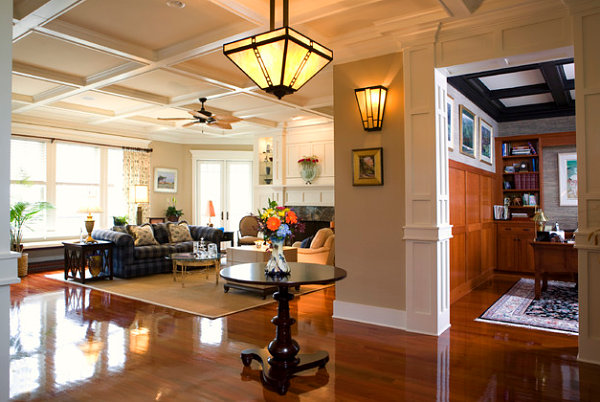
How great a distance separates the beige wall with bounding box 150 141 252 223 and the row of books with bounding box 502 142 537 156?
19.6 ft

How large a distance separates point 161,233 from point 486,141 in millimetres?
6034

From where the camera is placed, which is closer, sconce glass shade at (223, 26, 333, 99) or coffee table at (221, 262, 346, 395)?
sconce glass shade at (223, 26, 333, 99)

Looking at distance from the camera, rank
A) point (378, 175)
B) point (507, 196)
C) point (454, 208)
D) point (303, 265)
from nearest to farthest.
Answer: point (303, 265) → point (378, 175) → point (454, 208) → point (507, 196)

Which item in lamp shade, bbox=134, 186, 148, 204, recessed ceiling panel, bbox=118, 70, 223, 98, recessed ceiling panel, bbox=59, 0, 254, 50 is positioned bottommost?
lamp shade, bbox=134, 186, 148, 204

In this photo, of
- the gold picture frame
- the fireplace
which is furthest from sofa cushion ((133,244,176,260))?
the gold picture frame

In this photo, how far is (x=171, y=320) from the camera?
4.55m

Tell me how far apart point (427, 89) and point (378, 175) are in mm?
960

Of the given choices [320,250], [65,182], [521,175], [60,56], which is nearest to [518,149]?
[521,175]

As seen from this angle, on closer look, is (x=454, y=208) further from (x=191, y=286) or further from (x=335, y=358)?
(x=191, y=286)

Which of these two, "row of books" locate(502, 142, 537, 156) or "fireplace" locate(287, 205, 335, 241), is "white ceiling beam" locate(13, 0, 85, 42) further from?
"row of books" locate(502, 142, 537, 156)

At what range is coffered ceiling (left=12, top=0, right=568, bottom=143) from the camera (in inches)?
151

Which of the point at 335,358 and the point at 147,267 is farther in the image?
the point at 147,267

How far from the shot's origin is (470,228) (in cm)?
596

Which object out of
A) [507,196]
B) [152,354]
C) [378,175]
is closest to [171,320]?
[152,354]
